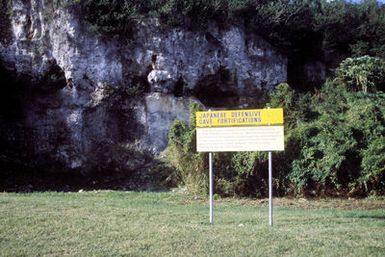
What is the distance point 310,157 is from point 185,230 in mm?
6495

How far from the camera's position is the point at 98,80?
17812 mm

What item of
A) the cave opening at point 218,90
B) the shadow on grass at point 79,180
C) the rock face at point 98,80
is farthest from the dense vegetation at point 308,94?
the cave opening at point 218,90

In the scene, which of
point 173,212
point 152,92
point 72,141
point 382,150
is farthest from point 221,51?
point 173,212

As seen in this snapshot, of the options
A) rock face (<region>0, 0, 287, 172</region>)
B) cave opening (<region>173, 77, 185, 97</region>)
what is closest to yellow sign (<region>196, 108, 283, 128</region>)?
rock face (<region>0, 0, 287, 172</region>)

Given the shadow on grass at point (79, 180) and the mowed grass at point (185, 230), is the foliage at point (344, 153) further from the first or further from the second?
the shadow on grass at point (79, 180)

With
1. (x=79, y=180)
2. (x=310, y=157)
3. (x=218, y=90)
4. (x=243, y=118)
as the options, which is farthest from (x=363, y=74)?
(x=79, y=180)

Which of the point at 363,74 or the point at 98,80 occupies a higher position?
the point at 363,74

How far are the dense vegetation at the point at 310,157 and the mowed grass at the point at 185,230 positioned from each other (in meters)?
1.77

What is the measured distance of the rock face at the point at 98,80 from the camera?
17703 mm

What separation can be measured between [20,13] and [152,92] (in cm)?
639

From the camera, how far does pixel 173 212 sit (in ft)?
31.2

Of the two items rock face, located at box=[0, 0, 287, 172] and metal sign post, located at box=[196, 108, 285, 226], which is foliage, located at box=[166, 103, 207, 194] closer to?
rock face, located at box=[0, 0, 287, 172]

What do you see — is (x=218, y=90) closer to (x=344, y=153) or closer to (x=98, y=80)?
(x=98, y=80)

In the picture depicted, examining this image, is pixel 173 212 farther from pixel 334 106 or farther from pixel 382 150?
pixel 334 106
